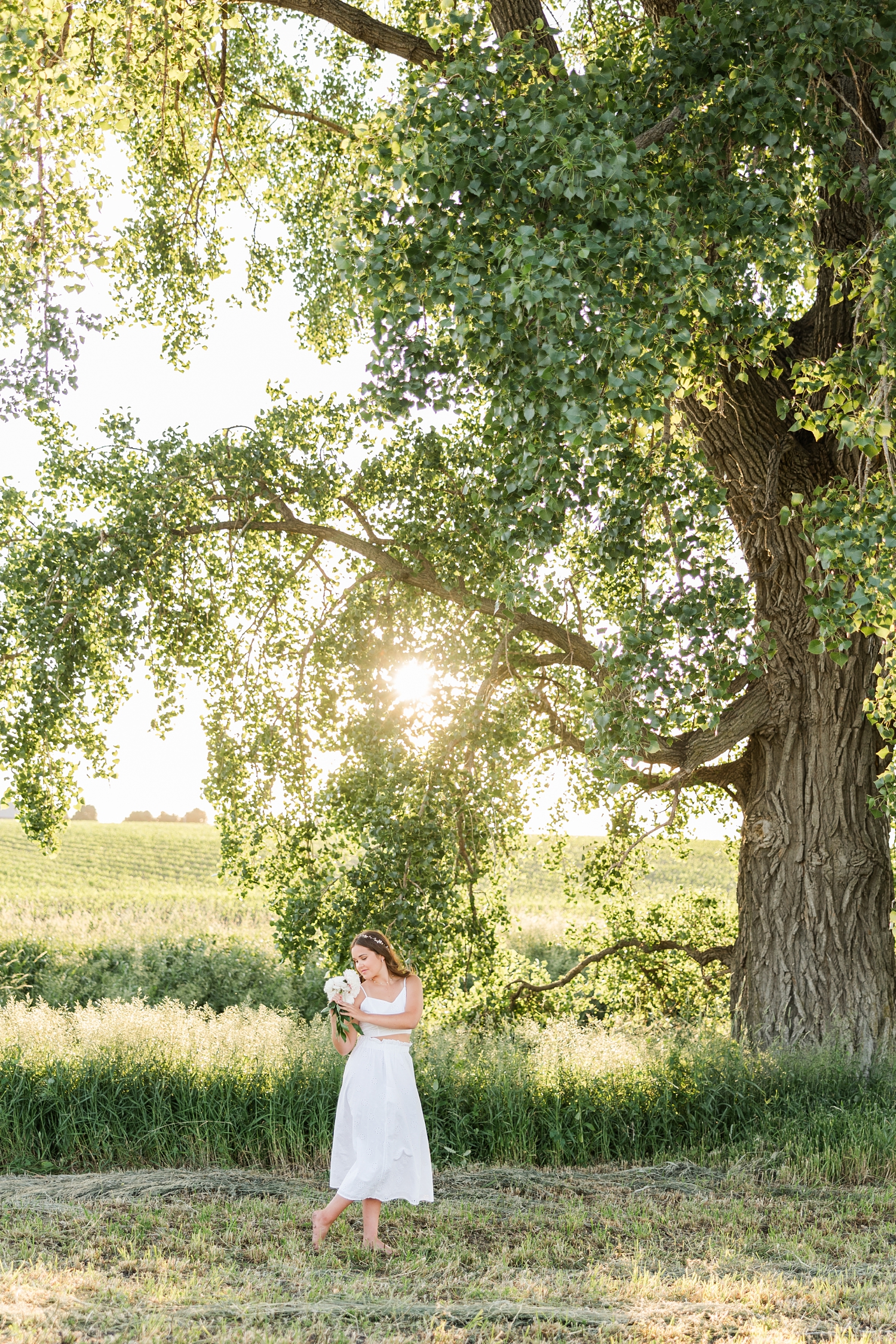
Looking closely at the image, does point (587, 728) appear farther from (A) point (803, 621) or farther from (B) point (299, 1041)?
(B) point (299, 1041)

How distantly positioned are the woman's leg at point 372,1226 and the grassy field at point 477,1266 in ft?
0.29

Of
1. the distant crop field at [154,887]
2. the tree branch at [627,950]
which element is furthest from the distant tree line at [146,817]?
the tree branch at [627,950]

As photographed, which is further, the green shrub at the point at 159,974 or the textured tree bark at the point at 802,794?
the green shrub at the point at 159,974

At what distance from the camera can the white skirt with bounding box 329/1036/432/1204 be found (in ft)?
21.5

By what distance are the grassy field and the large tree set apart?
256 cm

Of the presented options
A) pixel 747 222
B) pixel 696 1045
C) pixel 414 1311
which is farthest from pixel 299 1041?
pixel 747 222

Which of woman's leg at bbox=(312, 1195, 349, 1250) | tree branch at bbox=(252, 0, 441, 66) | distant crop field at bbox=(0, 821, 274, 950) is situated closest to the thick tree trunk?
woman's leg at bbox=(312, 1195, 349, 1250)

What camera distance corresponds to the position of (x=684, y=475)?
742 centimetres

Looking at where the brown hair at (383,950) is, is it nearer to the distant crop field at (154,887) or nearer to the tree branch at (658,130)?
the distant crop field at (154,887)

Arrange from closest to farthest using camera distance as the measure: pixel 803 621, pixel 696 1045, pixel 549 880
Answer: pixel 696 1045, pixel 803 621, pixel 549 880

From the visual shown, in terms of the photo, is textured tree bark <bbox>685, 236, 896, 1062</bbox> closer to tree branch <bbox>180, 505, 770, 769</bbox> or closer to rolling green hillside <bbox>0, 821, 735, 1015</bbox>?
tree branch <bbox>180, 505, 770, 769</bbox>

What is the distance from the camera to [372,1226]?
6.65 m

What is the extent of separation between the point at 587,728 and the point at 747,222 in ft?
14.0

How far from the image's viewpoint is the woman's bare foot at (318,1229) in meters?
6.54
